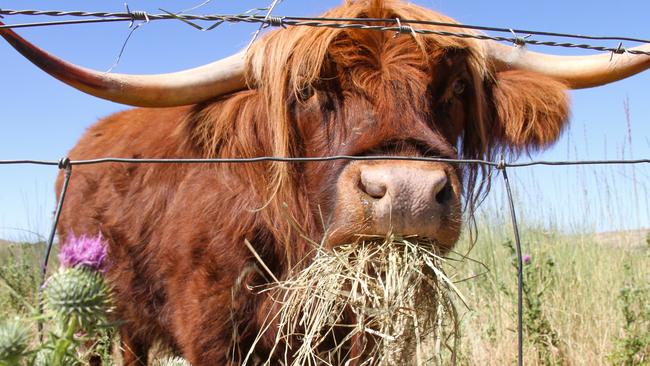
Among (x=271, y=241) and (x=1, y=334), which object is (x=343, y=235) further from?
(x=1, y=334)

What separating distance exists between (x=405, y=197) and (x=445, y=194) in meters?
0.23


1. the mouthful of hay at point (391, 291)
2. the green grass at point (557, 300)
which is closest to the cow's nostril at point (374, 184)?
the mouthful of hay at point (391, 291)

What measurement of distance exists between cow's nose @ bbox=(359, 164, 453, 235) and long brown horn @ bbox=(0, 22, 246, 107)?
114 centimetres

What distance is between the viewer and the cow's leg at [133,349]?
13.7 ft

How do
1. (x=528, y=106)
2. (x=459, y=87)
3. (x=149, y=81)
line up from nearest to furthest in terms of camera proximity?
(x=149, y=81) → (x=459, y=87) → (x=528, y=106)

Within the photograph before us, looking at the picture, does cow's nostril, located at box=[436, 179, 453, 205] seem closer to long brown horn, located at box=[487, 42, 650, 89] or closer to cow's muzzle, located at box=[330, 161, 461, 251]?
cow's muzzle, located at box=[330, 161, 461, 251]

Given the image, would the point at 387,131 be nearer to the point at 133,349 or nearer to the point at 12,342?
the point at 12,342

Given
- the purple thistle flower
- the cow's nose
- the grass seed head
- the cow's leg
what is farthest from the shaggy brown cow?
the grass seed head

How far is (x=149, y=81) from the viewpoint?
283 cm

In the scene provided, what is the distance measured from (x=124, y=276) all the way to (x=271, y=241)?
1172mm

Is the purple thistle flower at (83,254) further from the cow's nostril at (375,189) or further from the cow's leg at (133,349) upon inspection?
the cow's leg at (133,349)

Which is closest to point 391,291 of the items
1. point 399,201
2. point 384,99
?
point 399,201

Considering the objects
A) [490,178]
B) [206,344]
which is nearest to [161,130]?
[206,344]

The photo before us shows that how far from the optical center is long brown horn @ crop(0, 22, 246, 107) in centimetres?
235
